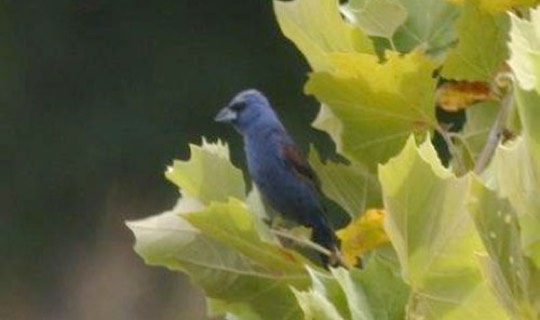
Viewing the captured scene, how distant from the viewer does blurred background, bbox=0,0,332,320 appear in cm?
720

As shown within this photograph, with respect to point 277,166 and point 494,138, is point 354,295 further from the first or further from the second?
point 277,166

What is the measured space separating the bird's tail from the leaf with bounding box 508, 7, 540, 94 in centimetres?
20

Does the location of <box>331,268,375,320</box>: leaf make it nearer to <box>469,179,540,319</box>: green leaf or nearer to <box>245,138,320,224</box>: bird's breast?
<box>469,179,540,319</box>: green leaf

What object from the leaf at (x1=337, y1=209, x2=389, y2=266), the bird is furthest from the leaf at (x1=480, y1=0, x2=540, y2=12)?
the bird

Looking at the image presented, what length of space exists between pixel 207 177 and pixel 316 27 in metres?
0.08

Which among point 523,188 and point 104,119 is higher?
point 523,188

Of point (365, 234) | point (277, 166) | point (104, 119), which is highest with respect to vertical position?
point (365, 234)

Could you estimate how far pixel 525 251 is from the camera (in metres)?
0.77

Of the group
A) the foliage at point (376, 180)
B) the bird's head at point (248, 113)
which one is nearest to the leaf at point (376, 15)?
the foliage at point (376, 180)

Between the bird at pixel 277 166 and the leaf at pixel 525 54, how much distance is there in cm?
35

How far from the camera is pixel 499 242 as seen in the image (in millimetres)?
771

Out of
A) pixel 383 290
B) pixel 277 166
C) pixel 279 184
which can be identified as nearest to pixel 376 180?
pixel 383 290

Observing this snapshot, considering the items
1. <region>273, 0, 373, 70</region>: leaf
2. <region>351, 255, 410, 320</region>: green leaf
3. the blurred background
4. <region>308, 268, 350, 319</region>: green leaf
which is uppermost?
<region>273, 0, 373, 70</region>: leaf

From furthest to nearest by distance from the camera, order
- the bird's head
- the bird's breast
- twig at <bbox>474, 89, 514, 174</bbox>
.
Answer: the bird's head
the bird's breast
twig at <bbox>474, 89, 514, 174</bbox>
